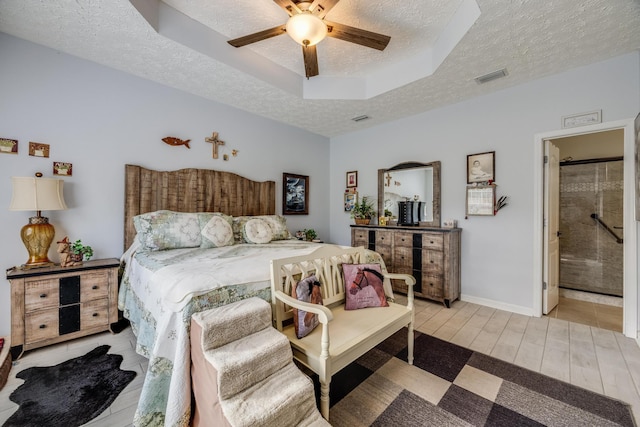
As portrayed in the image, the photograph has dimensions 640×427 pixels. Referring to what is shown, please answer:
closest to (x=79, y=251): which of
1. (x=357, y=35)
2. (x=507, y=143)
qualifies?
(x=357, y=35)

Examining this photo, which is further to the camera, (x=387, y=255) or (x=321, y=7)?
(x=387, y=255)

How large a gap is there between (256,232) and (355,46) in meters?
2.28

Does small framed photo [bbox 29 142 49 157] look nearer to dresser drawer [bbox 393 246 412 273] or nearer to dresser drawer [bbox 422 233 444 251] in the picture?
dresser drawer [bbox 393 246 412 273]

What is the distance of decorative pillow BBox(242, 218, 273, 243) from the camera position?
3076 millimetres

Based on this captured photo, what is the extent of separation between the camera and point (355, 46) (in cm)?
267

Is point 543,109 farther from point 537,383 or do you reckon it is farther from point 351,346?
point 351,346

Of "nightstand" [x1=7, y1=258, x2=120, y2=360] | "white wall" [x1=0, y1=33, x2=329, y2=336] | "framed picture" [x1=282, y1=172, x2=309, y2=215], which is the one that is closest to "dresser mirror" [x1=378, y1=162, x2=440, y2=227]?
"framed picture" [x1=282, y1=172, x2=309, y2=215]

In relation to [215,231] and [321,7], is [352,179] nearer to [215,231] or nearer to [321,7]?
[215,231]

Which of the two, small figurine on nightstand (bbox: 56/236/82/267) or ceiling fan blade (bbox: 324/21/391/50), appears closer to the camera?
ceiling fan blade (bbox: 324/21/391/50)

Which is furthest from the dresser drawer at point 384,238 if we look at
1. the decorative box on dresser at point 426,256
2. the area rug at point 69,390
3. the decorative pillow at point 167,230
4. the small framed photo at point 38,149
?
the small framed photo at point 38,149

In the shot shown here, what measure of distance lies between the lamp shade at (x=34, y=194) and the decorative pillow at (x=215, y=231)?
118cm

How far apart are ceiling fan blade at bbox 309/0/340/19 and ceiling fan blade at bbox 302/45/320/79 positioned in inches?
11.3

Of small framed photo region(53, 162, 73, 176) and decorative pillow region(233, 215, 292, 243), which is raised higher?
small framed photo region(53, 162, 73, 176)

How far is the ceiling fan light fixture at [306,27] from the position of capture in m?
1.84
